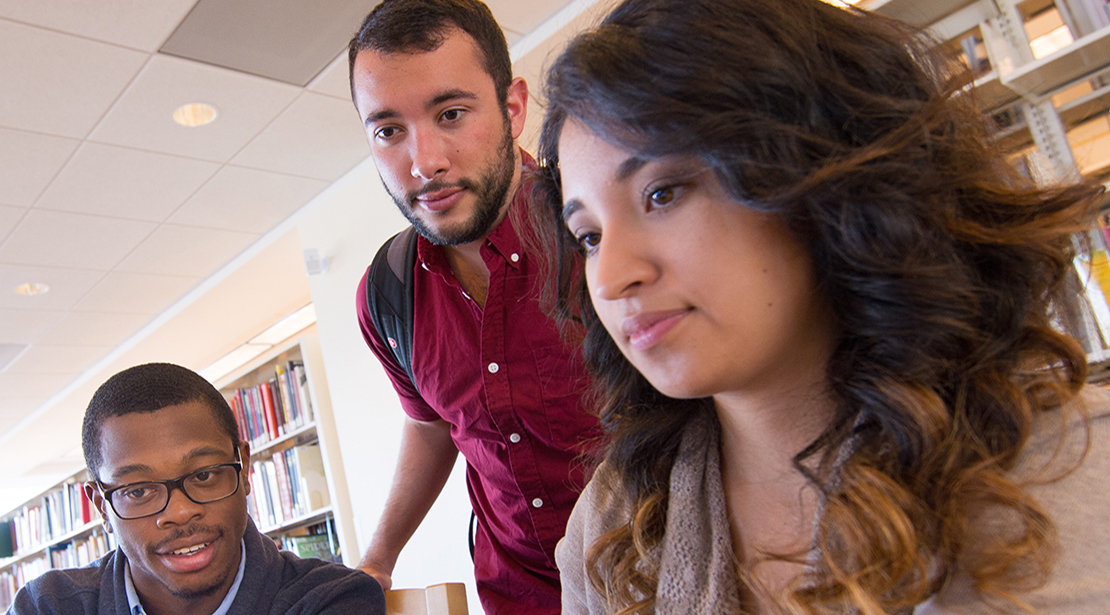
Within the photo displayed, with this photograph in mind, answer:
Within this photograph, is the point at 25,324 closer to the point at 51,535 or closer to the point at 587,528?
the point at 51,535

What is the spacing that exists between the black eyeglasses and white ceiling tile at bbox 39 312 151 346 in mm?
3850

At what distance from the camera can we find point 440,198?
124 cm

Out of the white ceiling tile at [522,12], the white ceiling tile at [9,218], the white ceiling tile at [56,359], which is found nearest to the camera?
the white ceiling tile at [522,12]

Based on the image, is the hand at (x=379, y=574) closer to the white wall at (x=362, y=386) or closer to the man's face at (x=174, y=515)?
the man's face at (x=174, y=515)

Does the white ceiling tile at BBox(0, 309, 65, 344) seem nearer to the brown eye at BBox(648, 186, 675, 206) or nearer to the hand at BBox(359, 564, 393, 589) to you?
the hand at BBox(359, 564, 393, 589)

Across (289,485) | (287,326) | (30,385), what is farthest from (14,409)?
(289,485)

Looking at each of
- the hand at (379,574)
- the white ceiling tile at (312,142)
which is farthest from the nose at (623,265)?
the white ceiling tile at (312,142)

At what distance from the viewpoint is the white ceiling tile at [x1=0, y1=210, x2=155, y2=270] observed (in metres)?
3.49

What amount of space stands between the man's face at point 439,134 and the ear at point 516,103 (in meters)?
0.06

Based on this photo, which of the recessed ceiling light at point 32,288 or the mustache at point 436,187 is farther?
the recessed ceiling light at point 32,288

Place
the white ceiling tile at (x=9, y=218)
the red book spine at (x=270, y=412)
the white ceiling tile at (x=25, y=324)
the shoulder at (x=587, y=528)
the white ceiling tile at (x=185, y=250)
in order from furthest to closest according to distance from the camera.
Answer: the white ceiling tile at (x=25, y=324), the red book spine at (x=270, y=412), the white ceiling tile at (x=185, y=250), the white ceiling tile at (x=9, y=218), the shoulder at (x=587, y=528)

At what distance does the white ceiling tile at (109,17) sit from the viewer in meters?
2.20

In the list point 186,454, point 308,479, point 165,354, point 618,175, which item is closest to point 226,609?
point 186,454

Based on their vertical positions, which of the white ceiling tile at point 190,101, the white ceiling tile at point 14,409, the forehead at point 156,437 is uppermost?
the white ceiling tile at point 190,101
